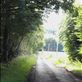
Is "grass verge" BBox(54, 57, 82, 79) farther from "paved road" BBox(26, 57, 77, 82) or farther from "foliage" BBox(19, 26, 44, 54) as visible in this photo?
"foliage" BBox(19, 26, 44, 54)


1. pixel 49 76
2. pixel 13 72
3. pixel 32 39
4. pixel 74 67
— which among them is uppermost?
pixel 32 39

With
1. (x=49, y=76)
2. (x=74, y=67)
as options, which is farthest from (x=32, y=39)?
(x=49, y=76)

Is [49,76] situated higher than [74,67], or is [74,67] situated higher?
[49,76]

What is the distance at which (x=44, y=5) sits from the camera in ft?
85.8

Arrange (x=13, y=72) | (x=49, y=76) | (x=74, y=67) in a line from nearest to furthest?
(x=13, y=72) → (x=49, y=76) → (x=74, y=67)

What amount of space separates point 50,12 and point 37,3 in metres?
2.36

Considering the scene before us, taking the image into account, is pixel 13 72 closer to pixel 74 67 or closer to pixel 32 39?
pixel 74 67

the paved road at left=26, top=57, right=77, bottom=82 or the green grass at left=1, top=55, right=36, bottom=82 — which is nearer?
the green grass at left=1, top=55, right=36, bottom=82

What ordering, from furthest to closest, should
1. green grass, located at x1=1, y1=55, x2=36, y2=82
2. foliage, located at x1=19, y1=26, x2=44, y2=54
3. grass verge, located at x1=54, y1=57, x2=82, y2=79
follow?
1. foliage, located at x1=19, y1=26, x2=44, y2=54
2. grass verge, located at x1=54, y1=57, x2=82, y2=79
3. green grass, located at x1=1, y1=55, x2=36, y2=82

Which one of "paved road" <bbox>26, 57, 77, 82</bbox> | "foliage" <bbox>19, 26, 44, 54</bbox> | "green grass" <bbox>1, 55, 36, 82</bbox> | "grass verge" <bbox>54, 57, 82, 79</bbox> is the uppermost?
"foliage" <bbox>19, 26, 44, 54</bbox>

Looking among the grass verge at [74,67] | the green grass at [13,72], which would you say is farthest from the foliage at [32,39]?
the green grass at [13,72]

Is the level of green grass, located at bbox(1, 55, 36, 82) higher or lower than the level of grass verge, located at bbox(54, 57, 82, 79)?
higher

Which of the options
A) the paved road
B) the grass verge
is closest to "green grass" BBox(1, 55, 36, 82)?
the paved road

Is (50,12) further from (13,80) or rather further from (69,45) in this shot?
(69,45)
